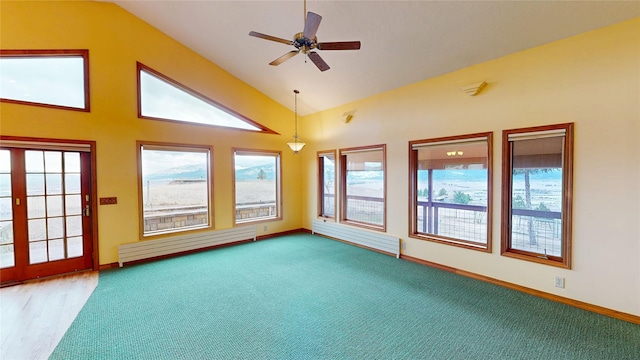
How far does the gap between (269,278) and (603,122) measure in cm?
452

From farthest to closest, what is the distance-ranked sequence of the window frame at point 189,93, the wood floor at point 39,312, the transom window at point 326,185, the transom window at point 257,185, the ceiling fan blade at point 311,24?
the transom window at point 326,185, the transom window at point 257,185, the window frame at point 189,93, the wood floor at point 39,312, the ceiling fan blade at point 311,24

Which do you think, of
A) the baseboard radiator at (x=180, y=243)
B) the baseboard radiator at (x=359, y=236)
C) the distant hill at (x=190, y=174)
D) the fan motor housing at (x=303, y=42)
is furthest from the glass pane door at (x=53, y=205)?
the baseboard radiator at (x=359, y=236)

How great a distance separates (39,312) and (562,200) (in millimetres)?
6306

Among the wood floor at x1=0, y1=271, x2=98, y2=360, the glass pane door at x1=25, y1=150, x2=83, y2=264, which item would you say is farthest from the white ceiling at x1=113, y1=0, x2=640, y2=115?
the wood floor at x1=0, y1=271, x2=98, y2=360

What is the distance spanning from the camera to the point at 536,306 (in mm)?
2910

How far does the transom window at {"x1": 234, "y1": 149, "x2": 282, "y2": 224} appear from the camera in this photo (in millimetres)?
5719

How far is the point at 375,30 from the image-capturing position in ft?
10.9

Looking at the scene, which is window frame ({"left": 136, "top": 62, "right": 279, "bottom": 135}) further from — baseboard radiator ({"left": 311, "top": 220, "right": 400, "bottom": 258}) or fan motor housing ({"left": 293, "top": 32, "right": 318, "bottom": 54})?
fan motor housing ({"left": 293, "top": 32, "right": 318, "bottom": 54})

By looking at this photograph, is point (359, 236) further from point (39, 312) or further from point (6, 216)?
point (6, 216)

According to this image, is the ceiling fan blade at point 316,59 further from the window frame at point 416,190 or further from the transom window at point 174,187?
the transom window at point 174,187

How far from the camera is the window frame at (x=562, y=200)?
9.62 feet

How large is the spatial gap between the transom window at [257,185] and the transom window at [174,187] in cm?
68

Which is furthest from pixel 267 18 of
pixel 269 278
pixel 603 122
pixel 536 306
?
pixel 536 306

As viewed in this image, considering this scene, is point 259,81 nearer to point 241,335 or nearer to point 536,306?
point 241,335
